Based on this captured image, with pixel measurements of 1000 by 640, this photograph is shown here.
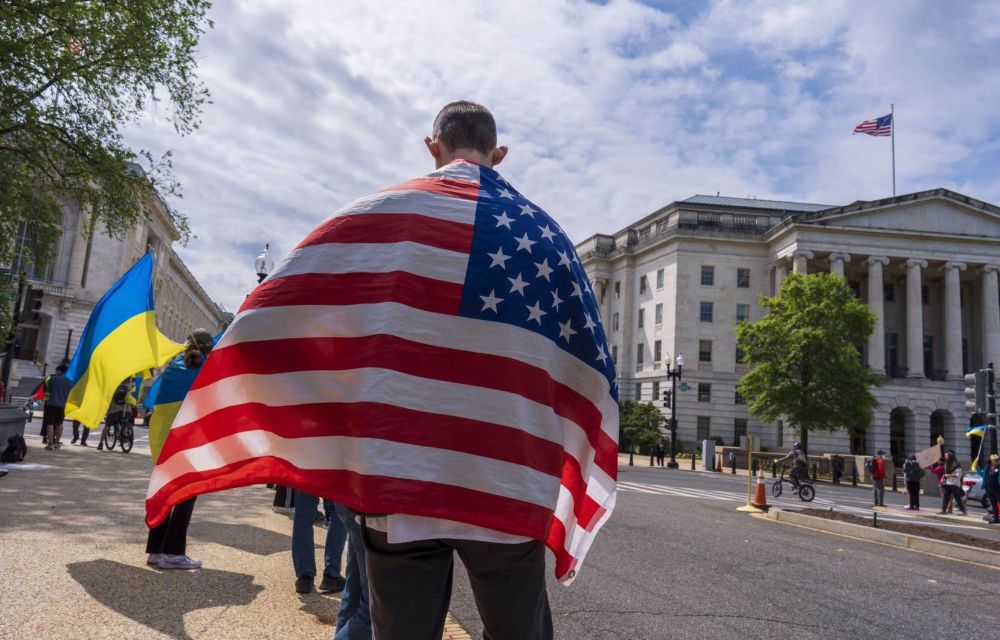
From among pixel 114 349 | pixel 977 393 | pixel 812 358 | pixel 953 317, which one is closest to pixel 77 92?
pixel 114 349

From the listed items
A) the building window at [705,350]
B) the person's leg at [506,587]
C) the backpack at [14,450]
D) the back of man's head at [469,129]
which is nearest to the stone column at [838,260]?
the building window at [705,350]

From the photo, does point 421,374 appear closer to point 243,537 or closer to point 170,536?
point 170,536

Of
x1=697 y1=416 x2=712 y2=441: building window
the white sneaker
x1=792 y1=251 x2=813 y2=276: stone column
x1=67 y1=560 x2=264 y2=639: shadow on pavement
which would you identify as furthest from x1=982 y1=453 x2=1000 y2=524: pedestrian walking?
x1=697 y1=416 x2=712 y2=441: building window

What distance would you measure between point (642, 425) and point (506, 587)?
53472 mm

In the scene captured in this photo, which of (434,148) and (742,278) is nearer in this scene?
(434,148)

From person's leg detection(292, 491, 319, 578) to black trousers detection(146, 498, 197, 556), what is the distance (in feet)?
3.19

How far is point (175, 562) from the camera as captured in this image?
5355mm

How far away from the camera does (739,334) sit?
1694 inches

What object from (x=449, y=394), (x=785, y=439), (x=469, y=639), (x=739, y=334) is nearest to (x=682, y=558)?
(x=469, y=639)

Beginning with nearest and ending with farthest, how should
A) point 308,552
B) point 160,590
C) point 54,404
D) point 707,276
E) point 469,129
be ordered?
1. point 469,129
2. point 160,590
3. point 308,552
4. point 54,404
5. point 707,276

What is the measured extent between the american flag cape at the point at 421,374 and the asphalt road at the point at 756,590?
3.12 metres

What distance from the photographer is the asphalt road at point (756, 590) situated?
5426 mm

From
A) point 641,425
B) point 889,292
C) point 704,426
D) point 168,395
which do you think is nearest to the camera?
point 168,395

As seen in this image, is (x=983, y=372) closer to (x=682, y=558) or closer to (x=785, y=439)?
(x=682, y=558)
